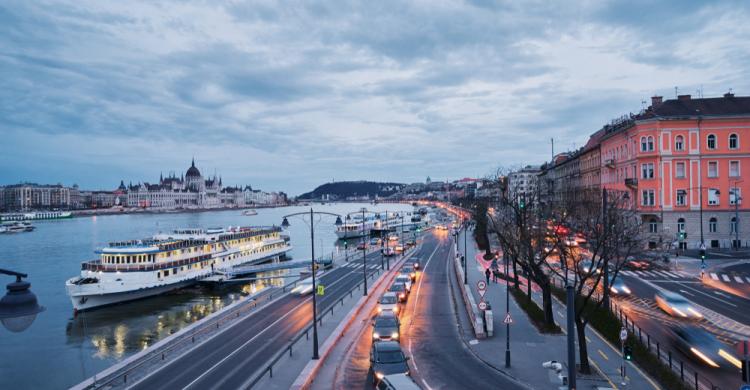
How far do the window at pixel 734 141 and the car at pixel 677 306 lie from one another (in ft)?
118

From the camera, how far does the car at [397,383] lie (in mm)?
15422

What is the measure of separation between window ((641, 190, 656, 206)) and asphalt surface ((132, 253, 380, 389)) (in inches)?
1539

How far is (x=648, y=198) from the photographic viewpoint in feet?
186

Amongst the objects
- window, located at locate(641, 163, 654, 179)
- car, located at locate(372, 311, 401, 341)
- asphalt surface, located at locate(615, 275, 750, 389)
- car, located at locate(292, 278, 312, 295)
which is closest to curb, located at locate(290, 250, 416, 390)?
car, located at locate(372, 311, 401, 341)

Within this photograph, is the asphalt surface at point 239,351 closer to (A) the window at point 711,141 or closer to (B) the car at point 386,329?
(B) the car at point 386,329

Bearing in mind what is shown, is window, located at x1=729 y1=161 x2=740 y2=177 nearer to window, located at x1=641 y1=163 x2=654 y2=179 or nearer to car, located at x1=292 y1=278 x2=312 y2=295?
window, located at x1=641 y1=163 x2=654 y2=179

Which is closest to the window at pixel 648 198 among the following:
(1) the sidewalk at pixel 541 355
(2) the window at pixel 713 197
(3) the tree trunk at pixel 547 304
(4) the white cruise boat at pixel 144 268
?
(2) the window at pixel 713 197

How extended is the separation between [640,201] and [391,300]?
130 ft

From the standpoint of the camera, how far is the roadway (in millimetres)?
18703

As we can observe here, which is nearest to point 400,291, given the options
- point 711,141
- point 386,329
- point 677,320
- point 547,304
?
point 386,329

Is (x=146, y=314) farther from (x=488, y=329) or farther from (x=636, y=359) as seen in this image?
(x=636, y=359)

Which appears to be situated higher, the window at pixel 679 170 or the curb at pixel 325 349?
the window at pixel 679 170

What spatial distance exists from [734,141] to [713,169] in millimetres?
3800

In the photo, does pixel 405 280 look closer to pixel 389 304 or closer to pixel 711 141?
pixel 389 304
